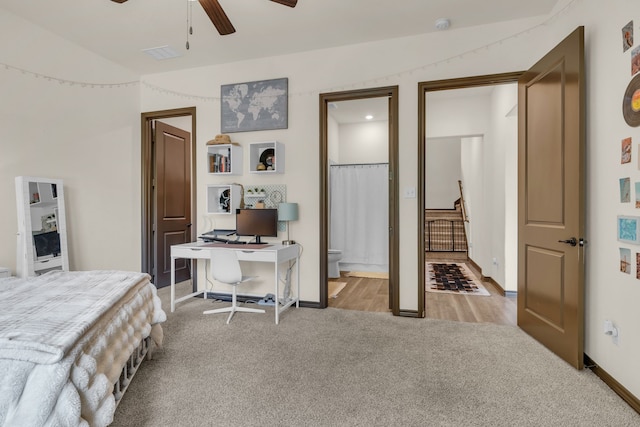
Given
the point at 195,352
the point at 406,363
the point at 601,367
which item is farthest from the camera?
the point at 195,352

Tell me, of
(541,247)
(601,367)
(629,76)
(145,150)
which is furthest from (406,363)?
(145,150)

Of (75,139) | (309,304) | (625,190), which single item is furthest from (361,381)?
(75,139)

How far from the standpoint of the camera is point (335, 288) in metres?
4.59

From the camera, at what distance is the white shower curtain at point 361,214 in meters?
5.65

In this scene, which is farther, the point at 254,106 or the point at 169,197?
the point at 169,197

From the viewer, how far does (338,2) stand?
9.18 feet

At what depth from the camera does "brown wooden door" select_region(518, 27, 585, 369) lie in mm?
2252

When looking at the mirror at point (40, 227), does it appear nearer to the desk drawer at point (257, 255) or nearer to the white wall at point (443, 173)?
the desk drawer at point (257, 255)

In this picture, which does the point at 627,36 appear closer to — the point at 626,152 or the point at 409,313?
the point at 626,152

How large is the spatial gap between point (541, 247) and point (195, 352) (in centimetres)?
277

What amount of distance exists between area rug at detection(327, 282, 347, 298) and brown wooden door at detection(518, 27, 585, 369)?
203cm

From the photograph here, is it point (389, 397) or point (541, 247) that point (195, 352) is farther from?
point (541, 247)

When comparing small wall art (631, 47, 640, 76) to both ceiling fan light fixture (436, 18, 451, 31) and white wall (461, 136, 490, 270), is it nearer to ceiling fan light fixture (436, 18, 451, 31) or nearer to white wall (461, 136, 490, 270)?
ceiling fan light fixture (436, 18, 451, 31)

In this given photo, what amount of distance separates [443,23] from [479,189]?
3.20 meters
